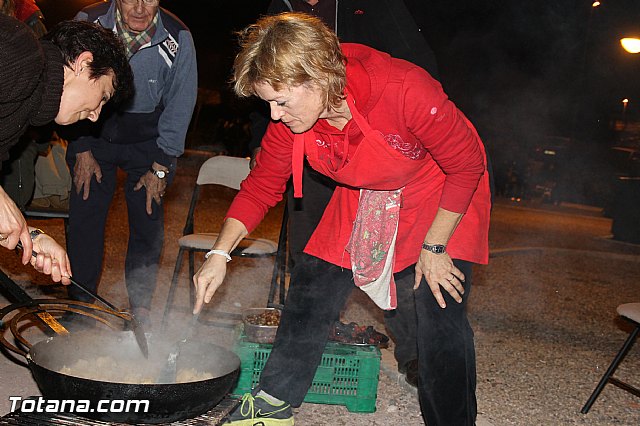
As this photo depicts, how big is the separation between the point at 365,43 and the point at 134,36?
1.32 metres

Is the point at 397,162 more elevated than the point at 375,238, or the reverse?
the point at 397,162

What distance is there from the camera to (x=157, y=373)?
3.00 m

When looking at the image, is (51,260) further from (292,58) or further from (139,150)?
(139,150)

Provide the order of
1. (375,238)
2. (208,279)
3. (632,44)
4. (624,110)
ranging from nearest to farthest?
(208,279), (375,238), (632,44), (624,110)

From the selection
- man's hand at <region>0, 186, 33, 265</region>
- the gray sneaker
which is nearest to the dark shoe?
the gray sneaker

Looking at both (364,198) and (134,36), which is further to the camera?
(134,36)

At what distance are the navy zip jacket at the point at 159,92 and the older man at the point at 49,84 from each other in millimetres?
1196

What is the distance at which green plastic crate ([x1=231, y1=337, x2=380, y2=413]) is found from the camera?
3596mm

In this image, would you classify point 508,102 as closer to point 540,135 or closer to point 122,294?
point 540,135

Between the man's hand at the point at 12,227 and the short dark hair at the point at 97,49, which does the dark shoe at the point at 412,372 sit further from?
the man's hand at the point at 12,227

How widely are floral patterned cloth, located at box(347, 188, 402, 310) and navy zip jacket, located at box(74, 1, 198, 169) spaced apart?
1.79 metres

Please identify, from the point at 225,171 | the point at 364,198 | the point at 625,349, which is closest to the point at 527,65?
the point at 225,171

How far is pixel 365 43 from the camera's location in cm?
396

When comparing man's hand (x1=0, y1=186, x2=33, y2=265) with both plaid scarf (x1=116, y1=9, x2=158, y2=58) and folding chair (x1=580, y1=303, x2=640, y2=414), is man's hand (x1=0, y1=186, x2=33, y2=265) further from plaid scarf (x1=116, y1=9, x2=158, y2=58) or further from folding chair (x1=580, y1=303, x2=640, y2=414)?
folding chair (x1=580, y1=303, x2=640, y2=414)
